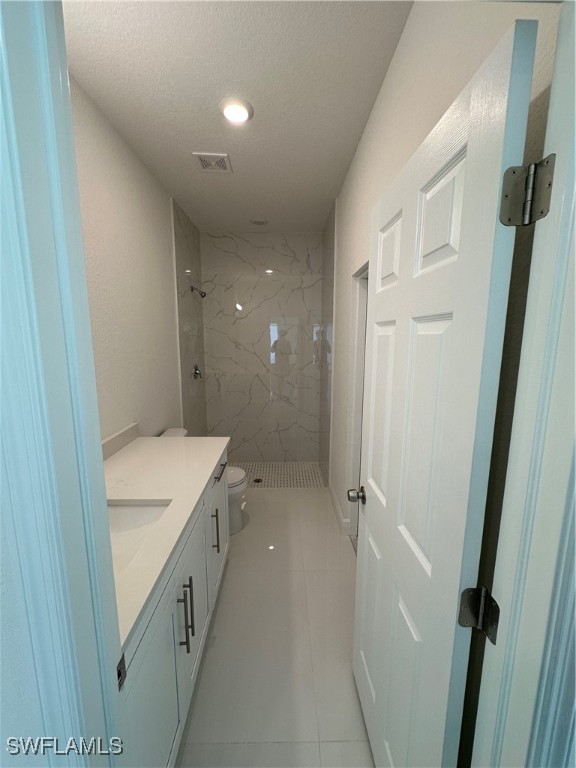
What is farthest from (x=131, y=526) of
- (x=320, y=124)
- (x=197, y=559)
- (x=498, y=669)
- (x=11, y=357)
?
(x=320, y=124)


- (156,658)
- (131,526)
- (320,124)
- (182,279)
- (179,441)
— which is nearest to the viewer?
(156,658)

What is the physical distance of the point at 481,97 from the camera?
0.55 m

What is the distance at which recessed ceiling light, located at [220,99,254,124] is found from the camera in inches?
61.9

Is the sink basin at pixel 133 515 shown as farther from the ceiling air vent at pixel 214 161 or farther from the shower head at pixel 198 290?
the shower head at pixel 198 290

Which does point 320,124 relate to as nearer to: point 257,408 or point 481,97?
point 481,97

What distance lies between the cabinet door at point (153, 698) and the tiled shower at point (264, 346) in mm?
2420

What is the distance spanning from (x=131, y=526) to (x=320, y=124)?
2.23 m

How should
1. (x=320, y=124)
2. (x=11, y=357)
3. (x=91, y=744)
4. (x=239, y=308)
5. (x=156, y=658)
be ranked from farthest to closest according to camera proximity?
1. (x=239, y=308)
2. (x=320, y=124)
3. (x=156, y=658)
4. (x=91, y=744)
5. (x=11, y=357)

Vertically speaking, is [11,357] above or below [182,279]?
below

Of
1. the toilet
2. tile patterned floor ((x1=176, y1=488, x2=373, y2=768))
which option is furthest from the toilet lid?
tile patterned floor ((x1=176, y1=488, x2=373, y2=768))

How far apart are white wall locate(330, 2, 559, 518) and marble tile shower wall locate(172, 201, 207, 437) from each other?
1511 mm

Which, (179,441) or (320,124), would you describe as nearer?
(320,124)

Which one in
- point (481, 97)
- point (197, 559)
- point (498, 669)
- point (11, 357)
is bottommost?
point (197, 559)

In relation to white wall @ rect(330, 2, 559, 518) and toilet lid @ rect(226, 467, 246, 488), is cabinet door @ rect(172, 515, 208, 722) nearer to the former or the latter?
toilet lid @ rect(226, 467, 246, 488)
